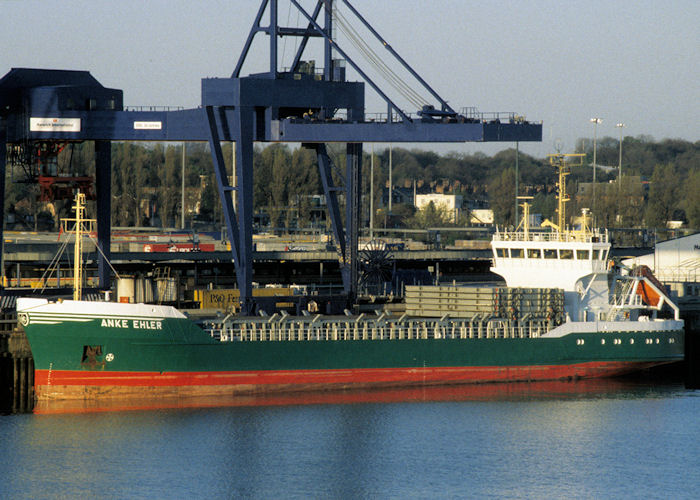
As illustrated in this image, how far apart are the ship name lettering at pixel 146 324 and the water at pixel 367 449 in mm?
3096

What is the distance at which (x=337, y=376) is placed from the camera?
42.7 metres

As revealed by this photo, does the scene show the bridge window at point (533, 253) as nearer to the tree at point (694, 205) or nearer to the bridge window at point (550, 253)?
the bridge window at point (550, 253)

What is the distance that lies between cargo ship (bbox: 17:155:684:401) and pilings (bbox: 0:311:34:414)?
408cm

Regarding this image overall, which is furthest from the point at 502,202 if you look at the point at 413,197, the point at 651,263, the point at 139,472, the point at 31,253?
the point at 139,472

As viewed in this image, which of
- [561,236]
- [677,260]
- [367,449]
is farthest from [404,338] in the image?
[677,260]

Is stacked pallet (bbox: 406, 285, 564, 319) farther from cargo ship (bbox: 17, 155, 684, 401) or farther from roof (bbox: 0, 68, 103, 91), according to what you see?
roof (bbox: 0, 68, 103, 91)

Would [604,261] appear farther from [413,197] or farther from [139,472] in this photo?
[413,197]

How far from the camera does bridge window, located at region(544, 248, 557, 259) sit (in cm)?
4701

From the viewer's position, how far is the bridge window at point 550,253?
47009 mm

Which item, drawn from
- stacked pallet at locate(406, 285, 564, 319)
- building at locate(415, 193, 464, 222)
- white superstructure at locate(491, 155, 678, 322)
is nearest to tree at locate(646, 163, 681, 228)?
building at locate(415, 193, 464, 222)

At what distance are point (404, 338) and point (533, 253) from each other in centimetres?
779

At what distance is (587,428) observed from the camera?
123ft

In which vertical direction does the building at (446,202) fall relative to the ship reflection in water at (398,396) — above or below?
above

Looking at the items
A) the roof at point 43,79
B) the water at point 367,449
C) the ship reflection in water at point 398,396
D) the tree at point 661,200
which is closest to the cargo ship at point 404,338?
the ship reflection in water at point 398,396
